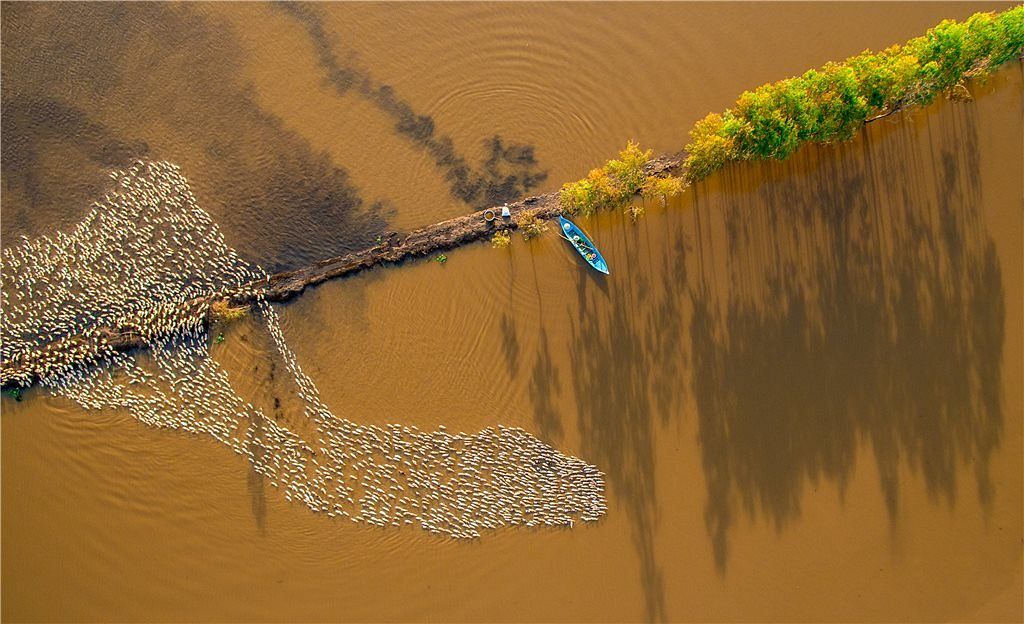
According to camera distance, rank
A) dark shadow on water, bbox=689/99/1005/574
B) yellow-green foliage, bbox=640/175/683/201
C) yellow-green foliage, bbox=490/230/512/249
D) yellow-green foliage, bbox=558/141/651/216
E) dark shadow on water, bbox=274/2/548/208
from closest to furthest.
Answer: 1. yellow-green foliage, bbox=558/141/651/216
2. yellow-green foliage, bbox=640/175/683/201
3. yellow-green foliage, bbox=490/230/512/249
4. dark shadow on water, bbox=689/99/1005/574
5. dark shadow on water, bbox=274/2/548/208

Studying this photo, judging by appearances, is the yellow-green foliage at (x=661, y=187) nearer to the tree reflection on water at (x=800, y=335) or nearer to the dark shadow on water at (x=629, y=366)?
the tree reflection on water at (x=800, y=335)

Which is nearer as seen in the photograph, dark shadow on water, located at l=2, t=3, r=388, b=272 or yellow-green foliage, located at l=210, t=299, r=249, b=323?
yellow-green foliage, located at l=210, t=299, r=249, b=323

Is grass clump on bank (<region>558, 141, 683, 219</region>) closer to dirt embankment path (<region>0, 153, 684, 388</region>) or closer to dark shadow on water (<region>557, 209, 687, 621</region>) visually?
dirt embankment path (<region>0, 153, 684, 388</region>)

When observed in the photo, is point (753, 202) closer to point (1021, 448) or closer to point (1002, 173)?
point (1002, 173)

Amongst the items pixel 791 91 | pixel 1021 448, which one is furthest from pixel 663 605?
pixel 791 91

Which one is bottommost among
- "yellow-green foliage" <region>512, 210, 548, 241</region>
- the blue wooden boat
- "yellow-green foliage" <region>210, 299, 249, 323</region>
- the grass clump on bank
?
"yellow-green foliage" <region>210, 299, 249, 323</region>

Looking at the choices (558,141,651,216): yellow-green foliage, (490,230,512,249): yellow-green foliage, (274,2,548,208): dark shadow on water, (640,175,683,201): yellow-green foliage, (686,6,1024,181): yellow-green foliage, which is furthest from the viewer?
(274,2,548,208): dark shadow on water

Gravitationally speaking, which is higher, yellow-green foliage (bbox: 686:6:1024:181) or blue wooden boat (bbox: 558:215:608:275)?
yellow-green foliage (bbox: 686:6:1024:181)

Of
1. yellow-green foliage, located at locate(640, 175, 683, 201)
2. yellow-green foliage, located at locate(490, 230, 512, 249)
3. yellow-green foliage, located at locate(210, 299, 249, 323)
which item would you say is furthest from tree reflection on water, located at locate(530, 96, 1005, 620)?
yellow-green foliage, located at locate(210, 299, 249, 323)
